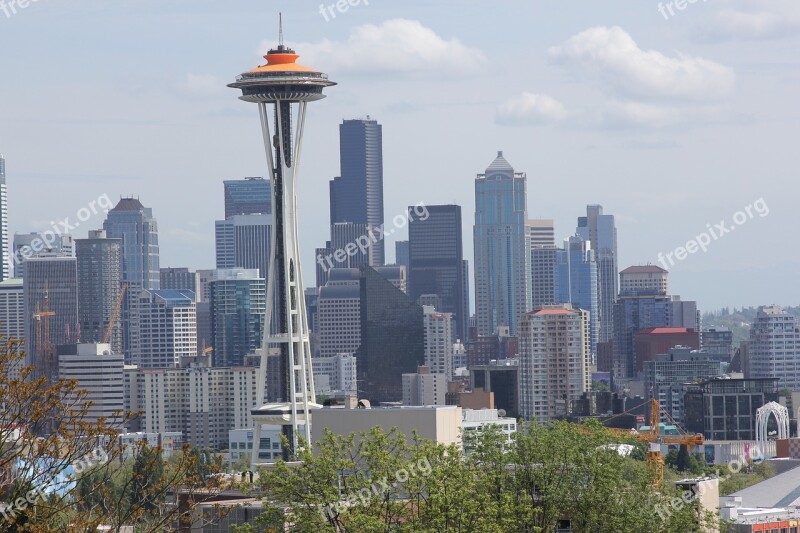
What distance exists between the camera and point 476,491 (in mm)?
43219

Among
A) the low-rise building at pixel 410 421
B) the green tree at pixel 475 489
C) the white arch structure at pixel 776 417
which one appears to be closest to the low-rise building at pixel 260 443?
the white arch structure at pixel 776 417

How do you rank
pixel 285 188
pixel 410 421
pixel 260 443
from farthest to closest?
pixel 260 443 < pixel 285 188 < pixel 410 421

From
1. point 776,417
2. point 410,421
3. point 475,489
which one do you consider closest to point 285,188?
point 410,421

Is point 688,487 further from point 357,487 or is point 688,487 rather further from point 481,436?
point 357,487

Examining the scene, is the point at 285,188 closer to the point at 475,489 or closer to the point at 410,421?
the point at 410,421

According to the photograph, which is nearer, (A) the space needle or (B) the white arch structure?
(A) the space needle

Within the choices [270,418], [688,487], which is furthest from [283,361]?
[688,487]

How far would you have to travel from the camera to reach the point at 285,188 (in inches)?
4313

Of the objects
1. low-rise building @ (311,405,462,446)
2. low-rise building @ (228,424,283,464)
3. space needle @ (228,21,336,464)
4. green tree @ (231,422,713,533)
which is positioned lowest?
low-rise building @ (228,424,283,464)

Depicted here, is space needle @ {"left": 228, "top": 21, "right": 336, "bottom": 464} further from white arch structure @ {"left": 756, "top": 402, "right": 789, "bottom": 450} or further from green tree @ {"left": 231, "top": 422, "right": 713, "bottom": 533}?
white arch structure @ {"left": 756, "top": 402, "right": 789, "bottom": 450}

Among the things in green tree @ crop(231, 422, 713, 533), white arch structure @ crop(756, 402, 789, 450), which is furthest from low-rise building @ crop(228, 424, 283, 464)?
green tree @ crop(231, 422, 713, 533)

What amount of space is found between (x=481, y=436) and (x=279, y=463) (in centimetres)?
861

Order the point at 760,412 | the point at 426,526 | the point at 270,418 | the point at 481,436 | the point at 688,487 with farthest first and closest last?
the point at 760,412, the point at 270,418, the point at 688,487, the point at 481,436, the point at 426,526

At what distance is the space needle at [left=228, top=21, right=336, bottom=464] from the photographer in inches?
4309
